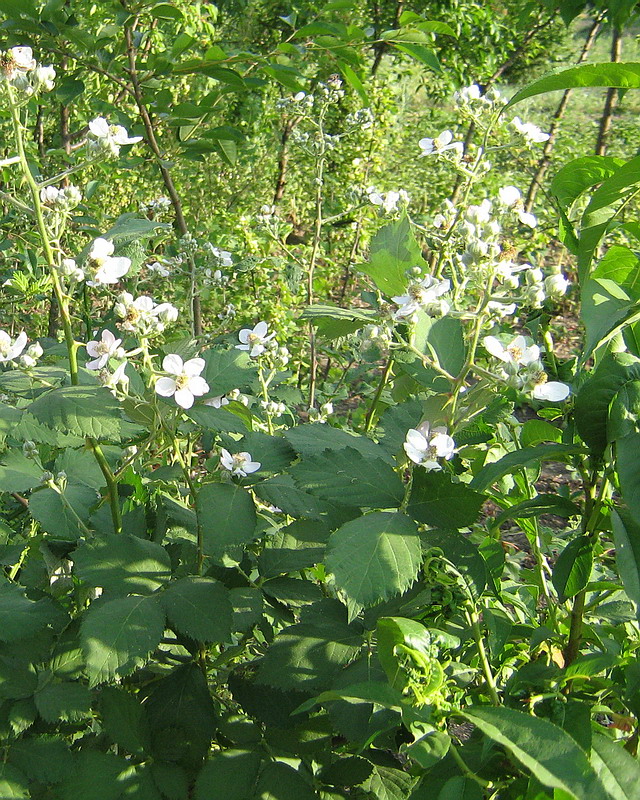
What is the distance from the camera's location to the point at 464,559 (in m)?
0.88

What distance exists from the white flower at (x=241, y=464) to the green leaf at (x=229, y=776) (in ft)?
1.25

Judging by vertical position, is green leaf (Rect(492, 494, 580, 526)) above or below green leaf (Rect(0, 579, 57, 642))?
above

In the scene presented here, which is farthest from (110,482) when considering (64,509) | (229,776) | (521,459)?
(521,459)

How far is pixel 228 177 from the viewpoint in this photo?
4.72 m

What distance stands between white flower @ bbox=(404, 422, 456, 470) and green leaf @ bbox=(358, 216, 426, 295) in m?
0.23

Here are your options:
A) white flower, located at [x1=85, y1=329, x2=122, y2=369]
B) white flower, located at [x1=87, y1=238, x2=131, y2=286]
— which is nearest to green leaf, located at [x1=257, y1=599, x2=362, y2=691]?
white flower, located at [x1=85, y1=329, x2=122, y2=369]

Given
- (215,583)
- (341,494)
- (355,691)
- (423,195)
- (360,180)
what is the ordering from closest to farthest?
(355,691), (341,494), (215,583), (360,180), (423,195)

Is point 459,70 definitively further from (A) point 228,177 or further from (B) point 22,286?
(B) point 22,286

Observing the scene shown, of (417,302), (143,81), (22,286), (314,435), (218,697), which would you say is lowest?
(218,697)

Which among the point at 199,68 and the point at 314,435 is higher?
the point at 199,68

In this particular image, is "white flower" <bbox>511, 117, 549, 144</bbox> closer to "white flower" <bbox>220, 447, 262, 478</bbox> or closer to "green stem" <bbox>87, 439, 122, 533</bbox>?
"white flower" <bbox>220, 447, 262, 478</bbox>

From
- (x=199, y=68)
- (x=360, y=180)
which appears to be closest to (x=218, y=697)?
(x=199, y=68)

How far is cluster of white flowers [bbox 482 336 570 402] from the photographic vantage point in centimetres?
90

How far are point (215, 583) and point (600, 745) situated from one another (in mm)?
496
